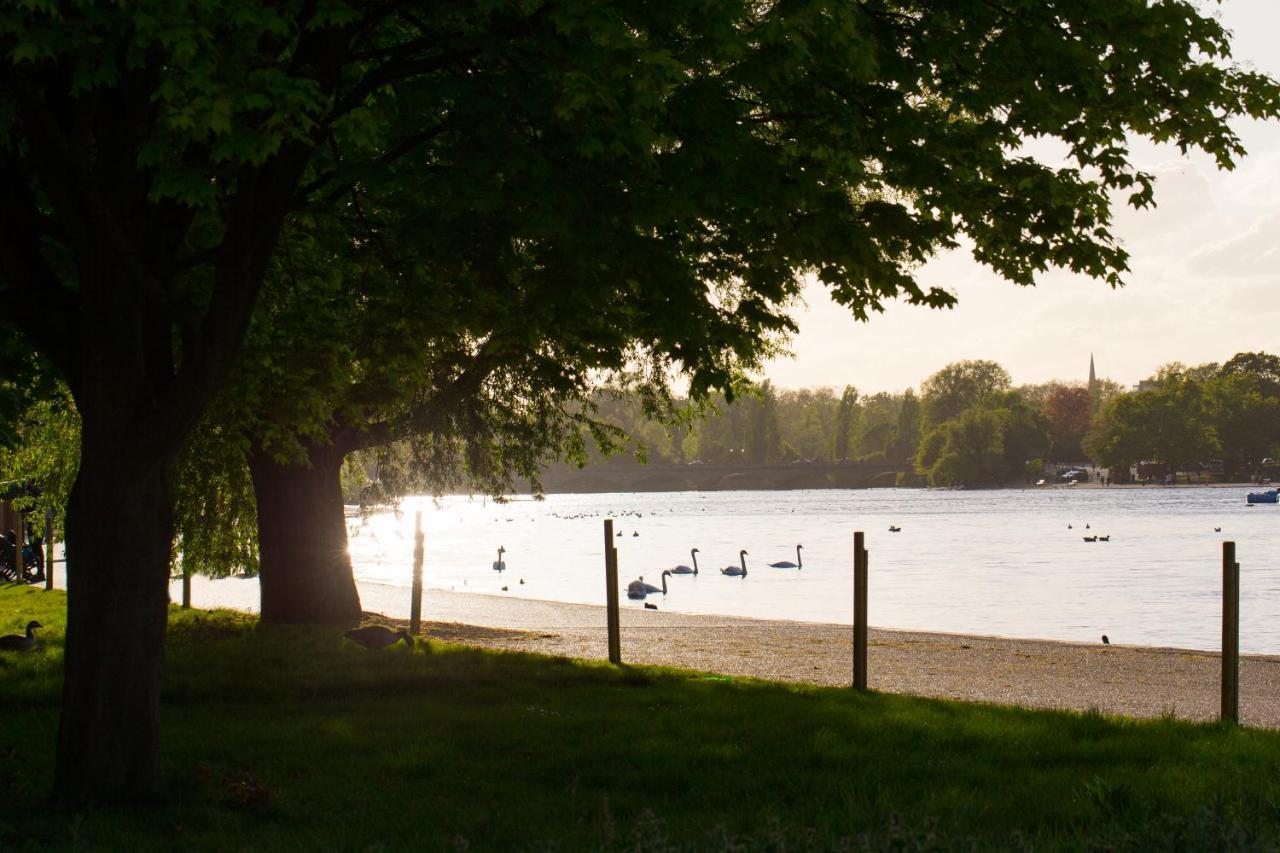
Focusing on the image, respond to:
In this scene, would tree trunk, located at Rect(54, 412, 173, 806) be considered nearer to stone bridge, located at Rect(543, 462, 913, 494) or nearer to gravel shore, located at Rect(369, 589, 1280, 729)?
gravel shore, located at Rect(369, 589, 1280, 729)

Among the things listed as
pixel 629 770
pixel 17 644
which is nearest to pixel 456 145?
pixel 629 770

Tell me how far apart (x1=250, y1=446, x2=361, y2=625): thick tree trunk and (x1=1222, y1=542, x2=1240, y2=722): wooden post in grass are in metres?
13.1

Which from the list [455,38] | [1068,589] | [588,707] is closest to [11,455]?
[588,707]

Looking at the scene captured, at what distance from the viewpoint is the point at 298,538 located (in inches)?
789

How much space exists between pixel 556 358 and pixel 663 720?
7.49 m

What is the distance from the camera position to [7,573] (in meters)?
34.9

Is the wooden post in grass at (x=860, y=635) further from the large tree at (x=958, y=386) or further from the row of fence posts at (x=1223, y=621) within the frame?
the large tree at (x=958, y=386)

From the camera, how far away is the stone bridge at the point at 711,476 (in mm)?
159000

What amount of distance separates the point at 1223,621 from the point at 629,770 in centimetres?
567

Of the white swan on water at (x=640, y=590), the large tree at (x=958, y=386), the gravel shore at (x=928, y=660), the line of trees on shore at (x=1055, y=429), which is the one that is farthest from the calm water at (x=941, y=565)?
the large tree at (x=958, y=386)

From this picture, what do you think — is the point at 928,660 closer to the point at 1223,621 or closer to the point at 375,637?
the point at 1223,621

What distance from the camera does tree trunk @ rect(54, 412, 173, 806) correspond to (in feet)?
26.8

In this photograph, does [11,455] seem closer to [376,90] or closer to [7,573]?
[7,573]

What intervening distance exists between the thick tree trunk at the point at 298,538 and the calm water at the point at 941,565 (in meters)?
4.01
